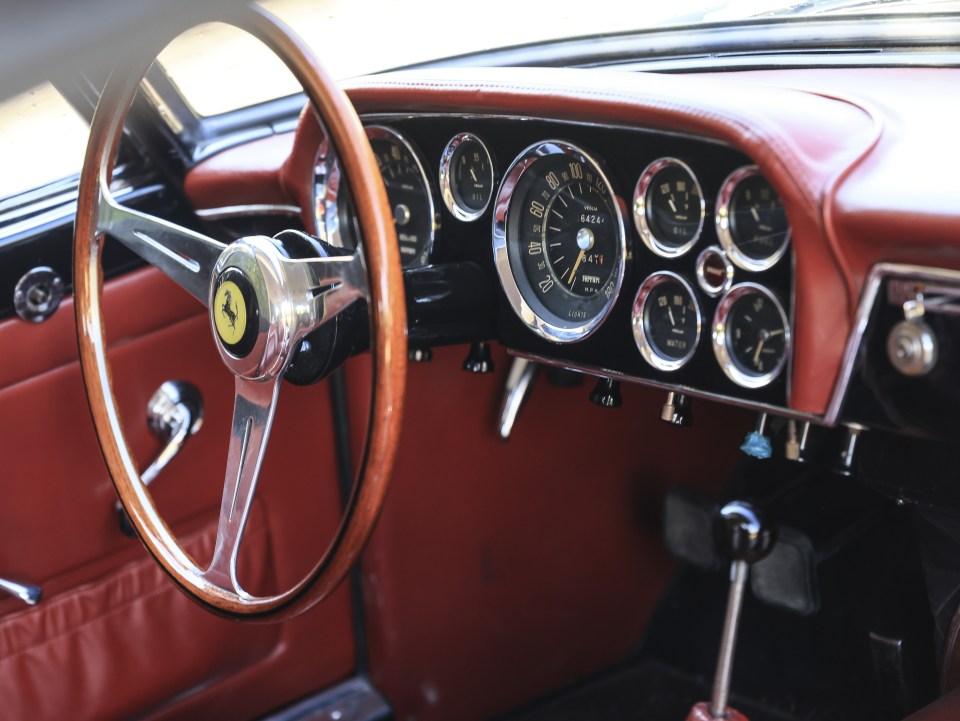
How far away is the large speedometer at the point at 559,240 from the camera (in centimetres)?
150

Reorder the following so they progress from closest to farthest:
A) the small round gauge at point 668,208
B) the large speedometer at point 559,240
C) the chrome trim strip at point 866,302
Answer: the chrome trim strip at point 866,302
the small round gauge at point 668,208
the large speedometer at point 559,240

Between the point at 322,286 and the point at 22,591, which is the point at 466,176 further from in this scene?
the point at 22,591

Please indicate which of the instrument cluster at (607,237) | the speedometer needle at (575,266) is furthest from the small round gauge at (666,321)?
the speedometer needle at (575,266)

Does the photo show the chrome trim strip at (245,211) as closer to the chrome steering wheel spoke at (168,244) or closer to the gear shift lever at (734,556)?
the chrome steering wheel spoke at (168,244)

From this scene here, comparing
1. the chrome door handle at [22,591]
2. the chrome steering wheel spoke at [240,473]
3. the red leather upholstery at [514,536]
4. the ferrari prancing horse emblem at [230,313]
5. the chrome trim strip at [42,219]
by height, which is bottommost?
the red leather upholstery at [514,536]

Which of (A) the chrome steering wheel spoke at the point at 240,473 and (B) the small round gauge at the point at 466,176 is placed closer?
(A) the chrome steering wheel spoke at the point at 240,473

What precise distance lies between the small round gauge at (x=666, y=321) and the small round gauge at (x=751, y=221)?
10 cm

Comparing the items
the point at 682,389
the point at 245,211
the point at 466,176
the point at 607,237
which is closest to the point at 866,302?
the point at 682,389

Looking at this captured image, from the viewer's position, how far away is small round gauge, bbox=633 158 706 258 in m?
1.38

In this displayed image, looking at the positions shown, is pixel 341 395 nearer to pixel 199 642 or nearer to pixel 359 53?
pixel 199 642

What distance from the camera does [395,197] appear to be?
177cm

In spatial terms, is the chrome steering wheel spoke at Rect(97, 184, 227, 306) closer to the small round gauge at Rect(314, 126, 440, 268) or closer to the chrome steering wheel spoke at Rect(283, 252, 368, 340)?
the chrome steering wheel spoke at Rect(283, 252, 368, 340)

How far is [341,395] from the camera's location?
6.69 feet

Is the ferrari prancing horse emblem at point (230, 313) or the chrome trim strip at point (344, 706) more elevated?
the ferrari prancing horse emblem at point (230, 313)
